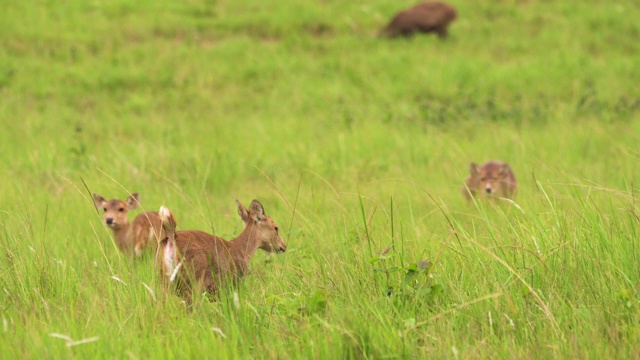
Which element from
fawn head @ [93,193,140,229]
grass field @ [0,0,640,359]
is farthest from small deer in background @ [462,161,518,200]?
fawn head @ [93,193,140,229]

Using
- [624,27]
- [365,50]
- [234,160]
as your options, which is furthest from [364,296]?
[624,27]

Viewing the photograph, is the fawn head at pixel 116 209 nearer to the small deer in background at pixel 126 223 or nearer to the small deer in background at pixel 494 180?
the small deer in background at pixel 126 223

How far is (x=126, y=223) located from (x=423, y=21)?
1153 centimetres

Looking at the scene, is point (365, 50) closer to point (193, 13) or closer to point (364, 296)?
point (193, 13)

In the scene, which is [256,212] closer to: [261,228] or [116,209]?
[261,228]

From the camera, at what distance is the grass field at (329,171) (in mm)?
4082

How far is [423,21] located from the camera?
1775cm

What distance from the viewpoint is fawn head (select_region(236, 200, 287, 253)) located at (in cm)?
561

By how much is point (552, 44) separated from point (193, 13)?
6821 millimetres

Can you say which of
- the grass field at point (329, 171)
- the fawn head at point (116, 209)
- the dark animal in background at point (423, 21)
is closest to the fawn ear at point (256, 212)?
the grass field at point (329, 171)

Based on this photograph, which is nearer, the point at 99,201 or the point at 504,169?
the point at 99,201

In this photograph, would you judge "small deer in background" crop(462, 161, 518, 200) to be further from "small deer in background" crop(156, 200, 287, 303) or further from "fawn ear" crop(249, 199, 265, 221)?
"small deer in background" crop(156, 200, 287, 303)

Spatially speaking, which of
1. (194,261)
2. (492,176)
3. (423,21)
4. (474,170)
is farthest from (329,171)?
(423,21)

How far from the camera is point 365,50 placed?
16922 mm
